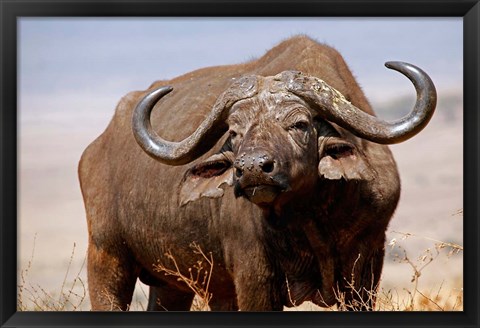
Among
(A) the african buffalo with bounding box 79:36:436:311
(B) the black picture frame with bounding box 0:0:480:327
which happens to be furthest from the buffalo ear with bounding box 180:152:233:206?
(B) the black picture frame with bounding box 0:0:480:327

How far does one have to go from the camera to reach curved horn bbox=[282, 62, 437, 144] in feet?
34.9

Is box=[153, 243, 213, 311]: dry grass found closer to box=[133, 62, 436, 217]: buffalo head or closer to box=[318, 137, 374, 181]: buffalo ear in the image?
box=[133, 62, 436, 217]: buffalo head

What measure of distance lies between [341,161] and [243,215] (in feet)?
3.86

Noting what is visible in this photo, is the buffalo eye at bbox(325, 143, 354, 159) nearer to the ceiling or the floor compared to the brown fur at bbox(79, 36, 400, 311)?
nearer to the ceiling

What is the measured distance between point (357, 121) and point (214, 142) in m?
1.29

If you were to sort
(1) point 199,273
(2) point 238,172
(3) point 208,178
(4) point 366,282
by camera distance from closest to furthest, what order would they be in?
(2) point 238,172, (3) point 208,178, (4) point 366,282, (1) point 199,273

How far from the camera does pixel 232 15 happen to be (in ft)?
30.0

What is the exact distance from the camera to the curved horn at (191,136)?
11.3 meters

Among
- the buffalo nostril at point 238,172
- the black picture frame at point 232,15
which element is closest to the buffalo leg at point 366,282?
the buffalo nostril at point 238,172

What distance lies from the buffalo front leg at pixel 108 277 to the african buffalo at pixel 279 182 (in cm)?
25

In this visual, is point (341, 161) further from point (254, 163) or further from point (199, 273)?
point (199, 273)

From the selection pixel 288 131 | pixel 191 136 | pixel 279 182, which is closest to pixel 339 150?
pixel 288 131

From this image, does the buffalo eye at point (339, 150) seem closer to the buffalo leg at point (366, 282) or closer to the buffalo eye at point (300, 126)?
the buffalo eye at point (300, 126)
